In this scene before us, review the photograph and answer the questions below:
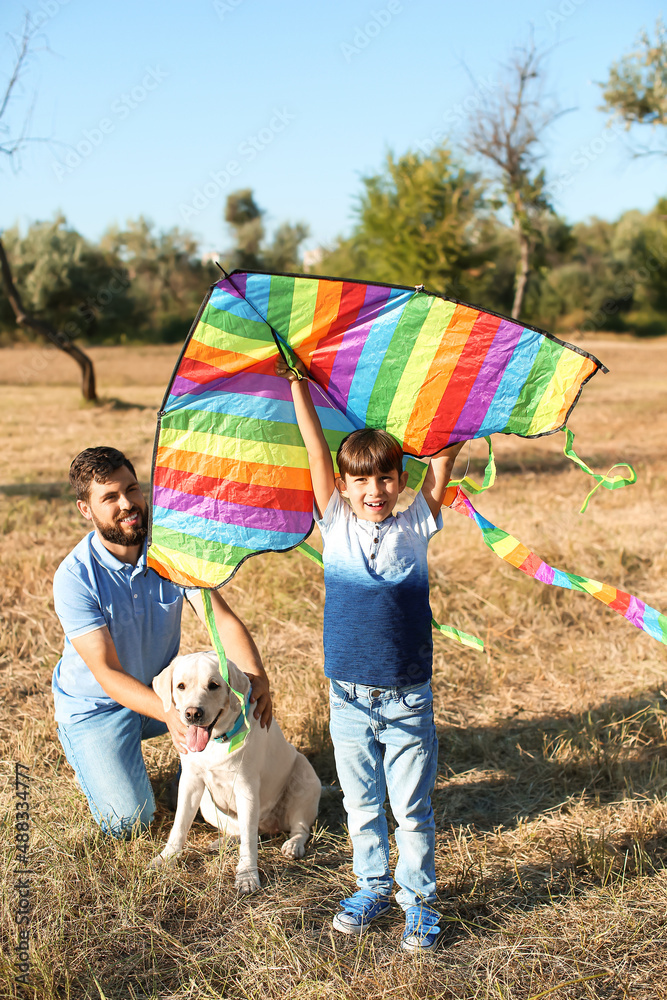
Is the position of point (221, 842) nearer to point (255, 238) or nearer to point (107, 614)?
point (107, 614)

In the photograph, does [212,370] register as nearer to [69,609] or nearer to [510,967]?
[69,609]

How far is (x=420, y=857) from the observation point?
8.12 ft

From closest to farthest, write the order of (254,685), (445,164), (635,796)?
(254,685)
(635,796)
(445,164)

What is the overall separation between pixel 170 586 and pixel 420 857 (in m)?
1.49

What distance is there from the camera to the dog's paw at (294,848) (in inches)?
113

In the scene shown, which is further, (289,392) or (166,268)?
(166,268)

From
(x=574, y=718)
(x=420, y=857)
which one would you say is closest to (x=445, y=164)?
(x=574, y=718)

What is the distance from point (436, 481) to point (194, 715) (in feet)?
3.65

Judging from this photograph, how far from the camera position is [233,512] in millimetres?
2777

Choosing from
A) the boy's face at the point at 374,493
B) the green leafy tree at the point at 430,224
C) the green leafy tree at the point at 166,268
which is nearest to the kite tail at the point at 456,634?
the boy's face at the point at 374,493

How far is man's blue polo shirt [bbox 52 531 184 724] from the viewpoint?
298 cm

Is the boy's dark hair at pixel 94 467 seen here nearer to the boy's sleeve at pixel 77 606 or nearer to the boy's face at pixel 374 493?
the boy's sleeve at pixel 77 606

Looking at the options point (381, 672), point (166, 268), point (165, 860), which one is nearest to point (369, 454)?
point (381, 672)

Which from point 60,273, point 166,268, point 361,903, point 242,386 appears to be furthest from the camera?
point 166,268
